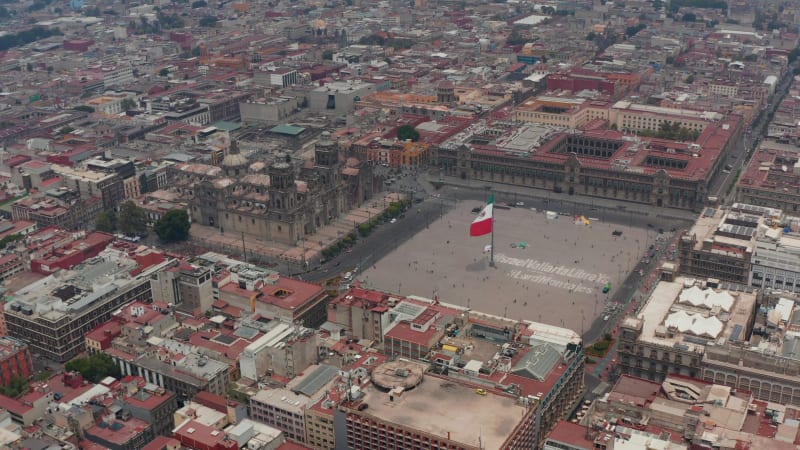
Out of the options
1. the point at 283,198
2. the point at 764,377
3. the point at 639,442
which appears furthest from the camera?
the point at 283,198

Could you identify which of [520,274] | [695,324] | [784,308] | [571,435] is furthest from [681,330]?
[520,274]

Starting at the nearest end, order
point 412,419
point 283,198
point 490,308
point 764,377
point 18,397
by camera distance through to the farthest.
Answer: point 412,419 < point 764,377 < point 18,397 < point 490,308 < point 283,198

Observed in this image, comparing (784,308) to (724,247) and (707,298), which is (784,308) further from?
(724,247)

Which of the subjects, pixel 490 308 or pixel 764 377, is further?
pixel 490 308

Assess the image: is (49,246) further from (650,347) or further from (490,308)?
(650,347)

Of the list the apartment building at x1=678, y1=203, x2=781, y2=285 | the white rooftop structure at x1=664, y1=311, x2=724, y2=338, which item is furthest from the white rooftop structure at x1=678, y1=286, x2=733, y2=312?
the apartment building at x1=678, y1=203, x2=781, y2=285

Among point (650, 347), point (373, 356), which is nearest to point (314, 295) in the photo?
point (373, 356)

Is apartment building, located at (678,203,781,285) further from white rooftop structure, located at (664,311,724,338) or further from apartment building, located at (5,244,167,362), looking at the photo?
apartment building, located at (5,244,167,362)
